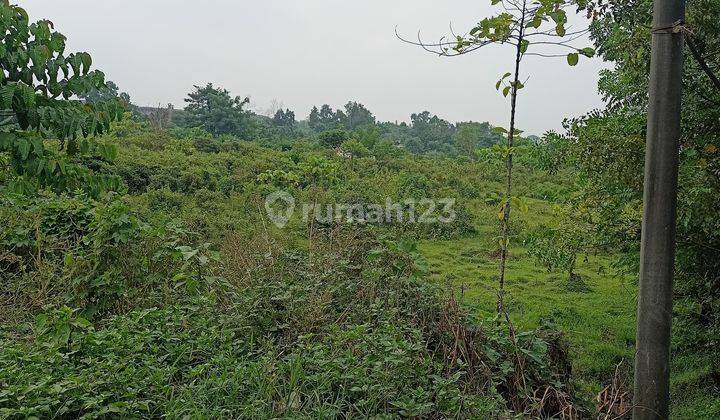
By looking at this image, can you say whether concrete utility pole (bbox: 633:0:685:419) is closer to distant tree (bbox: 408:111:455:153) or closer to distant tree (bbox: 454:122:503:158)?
distant tree (bbox: 454:122:503:158)

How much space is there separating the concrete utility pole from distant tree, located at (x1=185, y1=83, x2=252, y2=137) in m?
21.4

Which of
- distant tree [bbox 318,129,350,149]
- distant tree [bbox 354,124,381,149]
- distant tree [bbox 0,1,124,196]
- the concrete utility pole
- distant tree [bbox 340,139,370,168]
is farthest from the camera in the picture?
distant tree [bbox 354,124,381,149]

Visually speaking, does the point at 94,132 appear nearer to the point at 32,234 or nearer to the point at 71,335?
the point at 71,335

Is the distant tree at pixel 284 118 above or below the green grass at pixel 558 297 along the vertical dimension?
above

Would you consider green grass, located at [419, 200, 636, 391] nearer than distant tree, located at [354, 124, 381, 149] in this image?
Yes

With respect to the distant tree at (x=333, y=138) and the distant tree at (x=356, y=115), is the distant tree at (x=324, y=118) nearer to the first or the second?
the distant tree at (x=356, y=115)

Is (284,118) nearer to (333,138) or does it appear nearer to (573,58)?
(333,138)

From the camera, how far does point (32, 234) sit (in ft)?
13.9

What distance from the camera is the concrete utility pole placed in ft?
5.87

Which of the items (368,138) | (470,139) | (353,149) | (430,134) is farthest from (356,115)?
(353,149)

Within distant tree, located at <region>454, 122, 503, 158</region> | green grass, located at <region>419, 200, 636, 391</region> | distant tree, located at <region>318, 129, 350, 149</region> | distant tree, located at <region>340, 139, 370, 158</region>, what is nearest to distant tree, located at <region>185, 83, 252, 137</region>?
distant tree, located at <region>318, 129, 350, 149</region>

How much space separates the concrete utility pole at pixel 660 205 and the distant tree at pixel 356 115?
3005cm

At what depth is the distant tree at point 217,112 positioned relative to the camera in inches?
870

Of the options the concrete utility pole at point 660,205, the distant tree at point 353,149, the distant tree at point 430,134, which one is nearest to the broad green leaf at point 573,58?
the concrete utility pole at point 660,205
